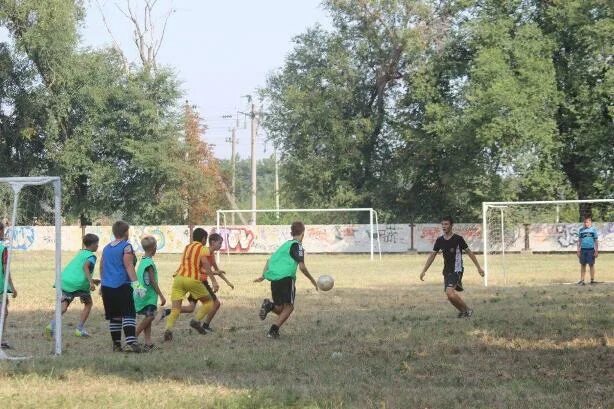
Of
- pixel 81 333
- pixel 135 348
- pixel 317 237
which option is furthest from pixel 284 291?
pixel 317 237

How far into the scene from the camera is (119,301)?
12.0 m

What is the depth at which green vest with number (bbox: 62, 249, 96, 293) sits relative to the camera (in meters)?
13.7

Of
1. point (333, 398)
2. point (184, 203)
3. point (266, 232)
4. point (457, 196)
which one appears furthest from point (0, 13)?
point (333, 398)

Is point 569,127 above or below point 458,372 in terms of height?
above

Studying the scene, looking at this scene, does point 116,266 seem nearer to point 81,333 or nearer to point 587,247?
point 81,333

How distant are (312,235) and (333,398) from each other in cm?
4542

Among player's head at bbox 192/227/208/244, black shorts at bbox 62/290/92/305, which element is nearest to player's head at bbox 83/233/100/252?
black shorts at bbox 62/290/92/305

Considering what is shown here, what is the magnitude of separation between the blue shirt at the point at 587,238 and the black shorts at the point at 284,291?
13.5 m

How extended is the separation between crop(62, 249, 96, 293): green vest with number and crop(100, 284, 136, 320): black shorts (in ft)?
5.77

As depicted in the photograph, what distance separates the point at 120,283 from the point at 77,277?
211cm

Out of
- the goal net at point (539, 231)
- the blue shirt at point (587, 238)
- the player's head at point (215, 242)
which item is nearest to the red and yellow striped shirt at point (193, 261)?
the player's head at point (215, 242)

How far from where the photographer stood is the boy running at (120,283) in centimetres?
1195

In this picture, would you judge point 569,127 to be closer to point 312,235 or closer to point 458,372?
point 312,235

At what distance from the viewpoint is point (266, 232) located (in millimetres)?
53312
